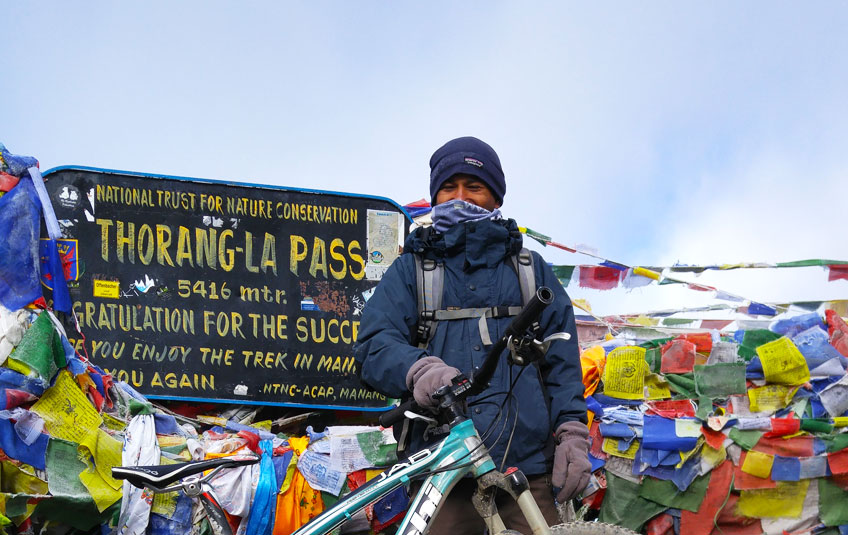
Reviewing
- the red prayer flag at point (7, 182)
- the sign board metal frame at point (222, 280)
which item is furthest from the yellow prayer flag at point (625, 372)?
the red prayer flag at point (7, 182)

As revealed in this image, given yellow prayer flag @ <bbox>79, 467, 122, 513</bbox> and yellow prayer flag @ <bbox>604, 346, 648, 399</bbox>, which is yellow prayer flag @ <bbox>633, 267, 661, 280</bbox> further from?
yellow prayer flag @ <bbox>79, 467, 122, 513</bbox>

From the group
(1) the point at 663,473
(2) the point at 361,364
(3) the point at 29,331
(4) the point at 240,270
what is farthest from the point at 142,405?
(1) the point at 663,473

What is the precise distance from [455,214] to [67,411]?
2.40m

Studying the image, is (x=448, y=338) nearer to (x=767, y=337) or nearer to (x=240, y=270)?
(x=240, y=270)

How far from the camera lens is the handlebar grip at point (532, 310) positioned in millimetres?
2385

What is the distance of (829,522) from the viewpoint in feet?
17.1

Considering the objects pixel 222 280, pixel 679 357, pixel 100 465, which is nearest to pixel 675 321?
pixel 679 357

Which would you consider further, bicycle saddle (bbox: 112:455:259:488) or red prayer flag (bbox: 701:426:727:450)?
red prayer flag (bbox: 701:426:727:450)

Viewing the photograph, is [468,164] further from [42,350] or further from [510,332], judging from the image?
[42,350]

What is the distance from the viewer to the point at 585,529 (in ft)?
8.62

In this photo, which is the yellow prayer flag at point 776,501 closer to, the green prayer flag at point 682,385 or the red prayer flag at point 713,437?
the red prayer flag at point 713,437

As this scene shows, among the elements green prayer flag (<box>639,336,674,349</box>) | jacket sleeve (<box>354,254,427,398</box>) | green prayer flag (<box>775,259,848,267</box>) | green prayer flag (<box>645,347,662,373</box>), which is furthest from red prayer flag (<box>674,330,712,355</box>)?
jacket sleeve (<box>354,254,427,398</box>)

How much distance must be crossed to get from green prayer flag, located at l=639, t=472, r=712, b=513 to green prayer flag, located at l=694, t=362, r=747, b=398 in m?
0.57

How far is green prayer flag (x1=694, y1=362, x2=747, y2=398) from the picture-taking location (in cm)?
547
